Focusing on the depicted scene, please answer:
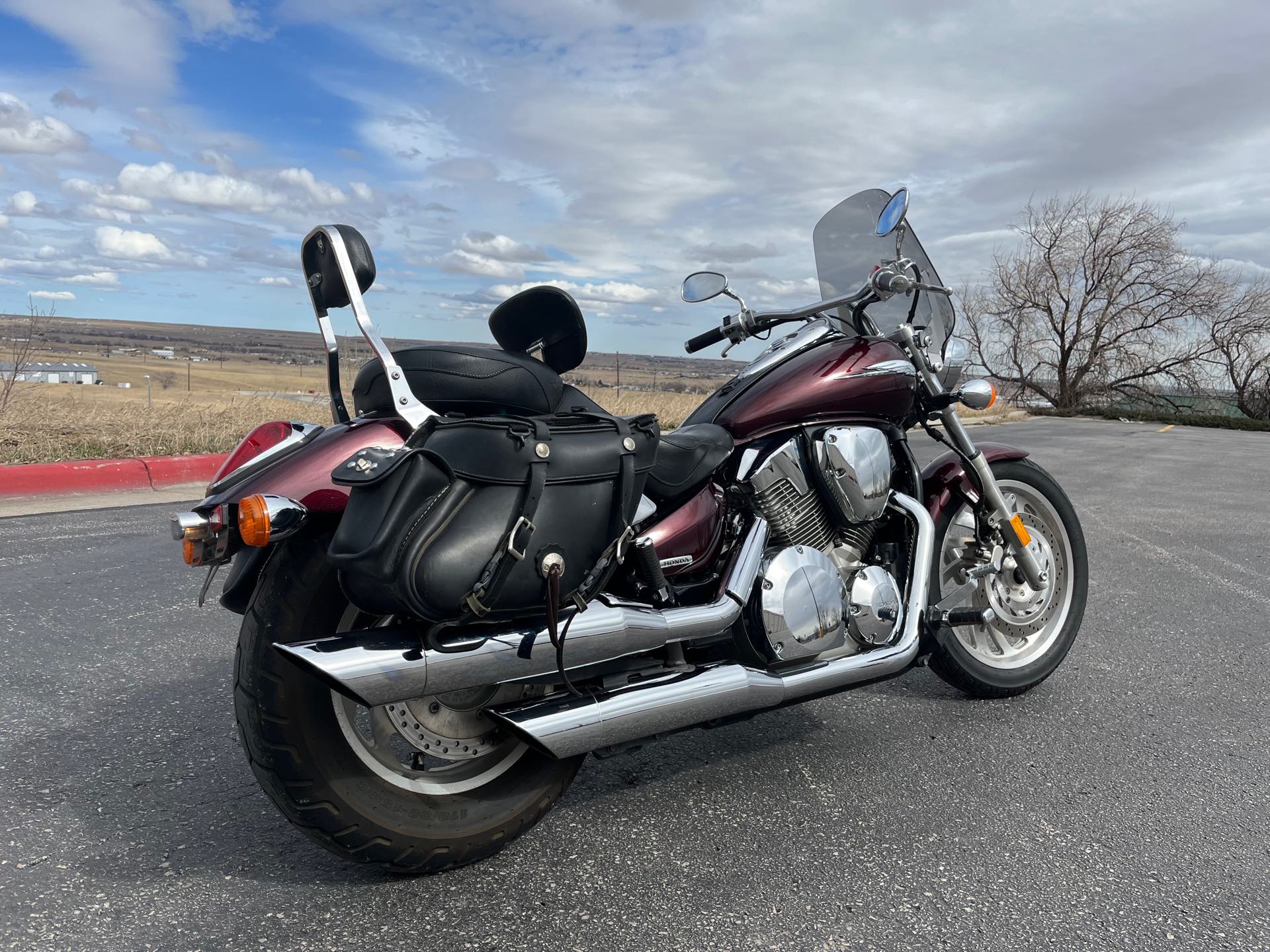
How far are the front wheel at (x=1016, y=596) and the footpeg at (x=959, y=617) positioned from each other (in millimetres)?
161

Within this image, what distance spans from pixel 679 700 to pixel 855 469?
2.98 feet

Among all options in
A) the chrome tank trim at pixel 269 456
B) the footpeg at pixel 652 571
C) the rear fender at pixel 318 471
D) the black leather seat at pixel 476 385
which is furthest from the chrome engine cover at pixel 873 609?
the chrome tank trim at pixel 269 456

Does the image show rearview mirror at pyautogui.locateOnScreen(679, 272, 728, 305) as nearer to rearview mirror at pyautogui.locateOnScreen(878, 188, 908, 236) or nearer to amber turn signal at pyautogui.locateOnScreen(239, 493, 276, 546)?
rearview mirror at pyautogui.locateOnScreen(878, 188, 908, 236)

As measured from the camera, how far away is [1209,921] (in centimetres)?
203

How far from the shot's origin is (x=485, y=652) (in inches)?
75.3

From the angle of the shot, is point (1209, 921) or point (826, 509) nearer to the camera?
point (1209, 921)

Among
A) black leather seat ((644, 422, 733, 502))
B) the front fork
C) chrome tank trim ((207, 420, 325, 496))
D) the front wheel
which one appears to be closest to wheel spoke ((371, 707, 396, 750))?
chrome tank trim ((207, 420, 325, 496))

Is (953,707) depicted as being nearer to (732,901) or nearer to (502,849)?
(732,901)

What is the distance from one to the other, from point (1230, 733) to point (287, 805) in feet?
9.73

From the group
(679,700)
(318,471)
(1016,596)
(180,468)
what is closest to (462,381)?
(318,471)

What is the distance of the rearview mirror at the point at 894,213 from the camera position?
9.65ft

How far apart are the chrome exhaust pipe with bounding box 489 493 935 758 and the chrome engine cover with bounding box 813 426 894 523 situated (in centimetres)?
36

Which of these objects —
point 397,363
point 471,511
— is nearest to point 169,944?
point 471,511

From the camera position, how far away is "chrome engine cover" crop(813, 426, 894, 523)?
2.66 metres
